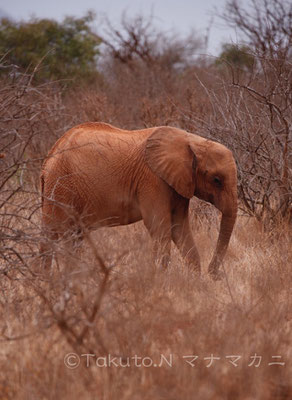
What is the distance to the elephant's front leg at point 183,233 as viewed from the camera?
525 centimetres

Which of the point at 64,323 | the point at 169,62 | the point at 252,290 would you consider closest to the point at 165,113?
the point at 252,290

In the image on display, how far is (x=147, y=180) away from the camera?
17.4ft

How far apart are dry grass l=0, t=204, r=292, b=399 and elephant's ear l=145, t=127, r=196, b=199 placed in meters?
1.10

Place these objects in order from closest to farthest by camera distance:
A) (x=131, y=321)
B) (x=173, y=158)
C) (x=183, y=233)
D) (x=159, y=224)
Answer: (x=131, y=321)
(x=159, y=224)
(x=173, y=158)
(x=183, y=233)

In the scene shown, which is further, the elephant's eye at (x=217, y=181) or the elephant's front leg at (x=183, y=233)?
the elephant's front leg at (x=183, y=233)

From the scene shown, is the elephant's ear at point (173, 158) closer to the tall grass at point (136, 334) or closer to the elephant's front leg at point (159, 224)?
the elephant's front leg at point (159, 224)

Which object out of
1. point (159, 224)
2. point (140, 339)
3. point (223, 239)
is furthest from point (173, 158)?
point (140, 339)

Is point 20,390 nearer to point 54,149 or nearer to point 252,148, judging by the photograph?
point 54,149

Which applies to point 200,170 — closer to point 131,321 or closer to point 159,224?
point 159,224

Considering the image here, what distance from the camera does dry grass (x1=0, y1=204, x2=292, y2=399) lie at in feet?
9.36

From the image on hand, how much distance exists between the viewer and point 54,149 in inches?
209

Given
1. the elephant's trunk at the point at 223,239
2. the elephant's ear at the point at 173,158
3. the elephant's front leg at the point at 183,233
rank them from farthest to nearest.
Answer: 1. the elephant's front leg at the point at 183,233
2. the elephant's ear at the point at 173,158
3. the elephant's trunk at the point at 223,239

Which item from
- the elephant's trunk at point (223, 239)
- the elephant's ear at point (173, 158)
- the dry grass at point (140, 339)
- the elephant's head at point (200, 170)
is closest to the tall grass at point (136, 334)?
the dry grass at point (140, 339)

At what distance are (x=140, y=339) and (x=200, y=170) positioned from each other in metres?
2.22
